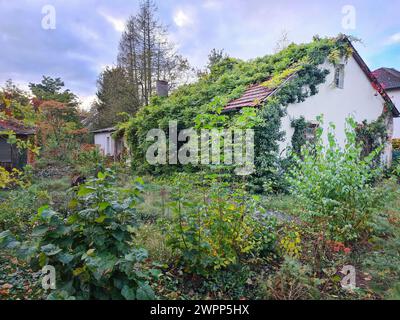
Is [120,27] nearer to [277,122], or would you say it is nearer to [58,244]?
[277,122]

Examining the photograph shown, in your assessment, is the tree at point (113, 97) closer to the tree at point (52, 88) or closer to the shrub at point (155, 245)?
the tree at point (52, 88)

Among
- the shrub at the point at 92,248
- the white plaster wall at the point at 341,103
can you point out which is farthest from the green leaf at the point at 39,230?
the white plaster wall at the point at 341,103

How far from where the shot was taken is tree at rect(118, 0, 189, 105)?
1875 cm

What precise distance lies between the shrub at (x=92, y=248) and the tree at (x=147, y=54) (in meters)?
17.8

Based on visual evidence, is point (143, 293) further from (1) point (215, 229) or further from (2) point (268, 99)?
(2) point (268, 99)

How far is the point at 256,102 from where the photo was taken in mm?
7984

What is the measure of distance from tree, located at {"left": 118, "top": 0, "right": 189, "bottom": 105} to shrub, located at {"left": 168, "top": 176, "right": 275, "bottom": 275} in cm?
1705

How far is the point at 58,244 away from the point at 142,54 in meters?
19.5

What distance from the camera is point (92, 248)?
6.82 feet

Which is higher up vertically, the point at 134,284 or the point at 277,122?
the point at 277,122

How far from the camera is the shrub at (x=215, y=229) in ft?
9.48

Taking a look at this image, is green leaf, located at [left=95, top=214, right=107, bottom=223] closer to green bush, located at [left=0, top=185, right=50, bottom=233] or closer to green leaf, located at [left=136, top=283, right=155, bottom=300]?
green leaf, located at [left=136, top=283, right=155, bottom=300]
